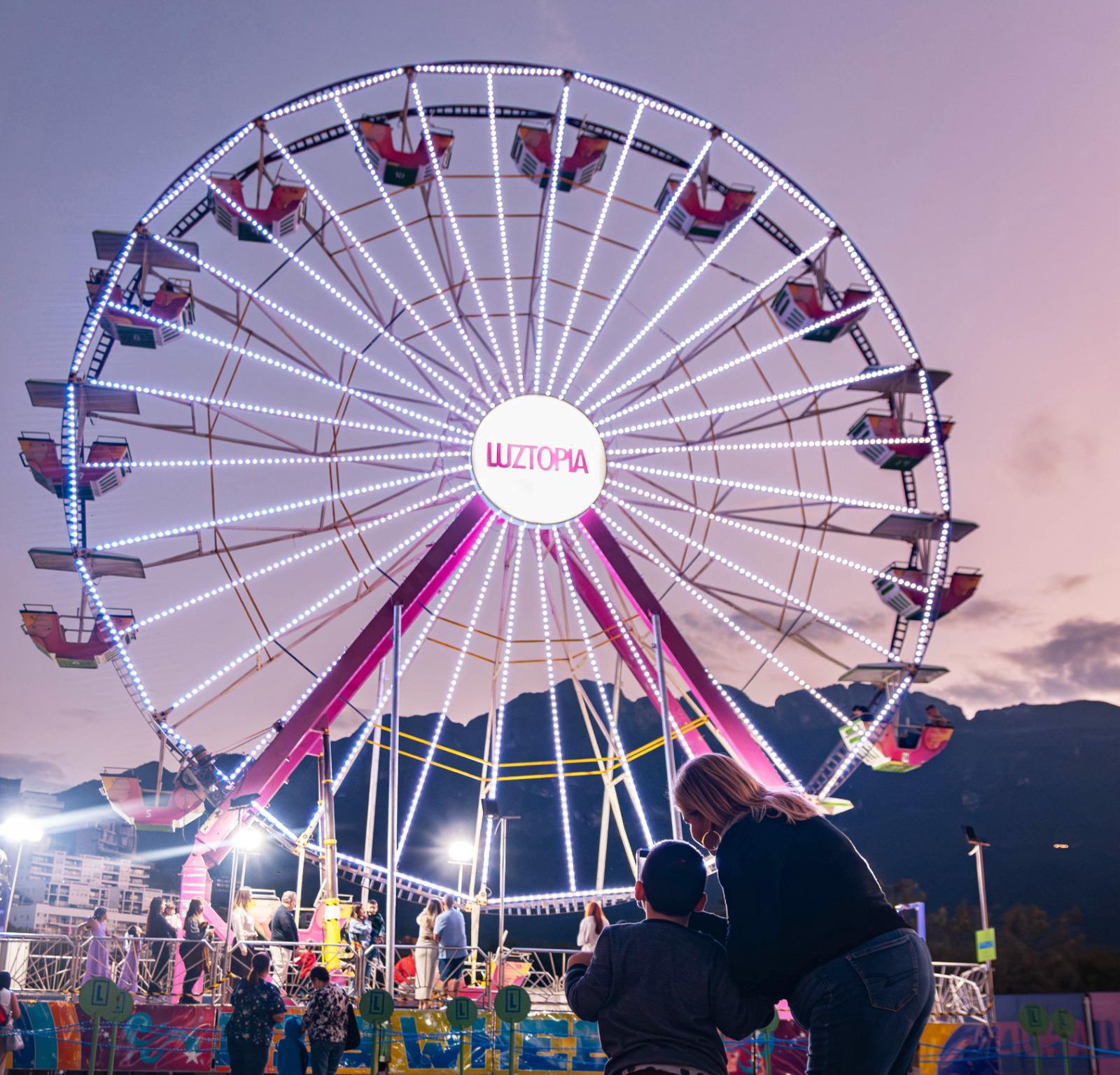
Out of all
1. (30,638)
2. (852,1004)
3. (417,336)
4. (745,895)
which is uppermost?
(417,336)

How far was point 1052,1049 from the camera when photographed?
1358cm

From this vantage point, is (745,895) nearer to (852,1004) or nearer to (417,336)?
(852,1004)

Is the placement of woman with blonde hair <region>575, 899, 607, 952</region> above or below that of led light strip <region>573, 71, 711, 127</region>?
below

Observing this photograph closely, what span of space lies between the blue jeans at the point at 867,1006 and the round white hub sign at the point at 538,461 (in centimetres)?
1055

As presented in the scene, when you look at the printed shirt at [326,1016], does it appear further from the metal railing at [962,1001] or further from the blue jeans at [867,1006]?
the metal railing at [962,1001]

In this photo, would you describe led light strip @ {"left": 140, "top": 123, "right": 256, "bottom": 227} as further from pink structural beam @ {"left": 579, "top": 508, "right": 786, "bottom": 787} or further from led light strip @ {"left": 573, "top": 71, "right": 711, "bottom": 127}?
pink structural beam @ {"left": 579, "top": 508, "right": 786, "bottom": 787}

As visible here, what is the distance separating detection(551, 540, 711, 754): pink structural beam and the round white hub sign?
868 mm

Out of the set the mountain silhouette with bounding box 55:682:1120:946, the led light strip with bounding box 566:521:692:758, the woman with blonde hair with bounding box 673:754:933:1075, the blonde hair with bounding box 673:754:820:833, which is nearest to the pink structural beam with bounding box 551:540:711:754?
the led light strip with bounding box 566:521:692:758

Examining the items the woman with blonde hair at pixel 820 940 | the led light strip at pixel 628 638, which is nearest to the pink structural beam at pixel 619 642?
the led light strip at pixel 628 638

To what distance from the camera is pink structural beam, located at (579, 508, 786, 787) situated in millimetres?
13375

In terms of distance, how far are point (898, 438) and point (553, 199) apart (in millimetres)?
5198

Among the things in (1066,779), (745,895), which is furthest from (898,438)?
(1066,779)


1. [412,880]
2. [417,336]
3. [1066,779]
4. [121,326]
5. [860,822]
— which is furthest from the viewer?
[1066,779]

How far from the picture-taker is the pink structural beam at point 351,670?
518 inches
